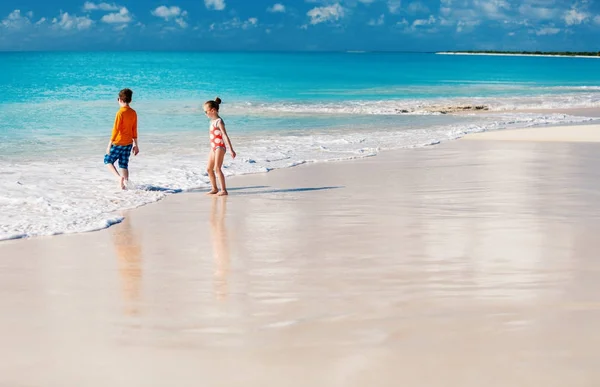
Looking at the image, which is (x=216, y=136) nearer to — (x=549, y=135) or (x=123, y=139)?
(x=123, y=139)

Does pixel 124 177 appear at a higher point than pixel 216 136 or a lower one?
lower

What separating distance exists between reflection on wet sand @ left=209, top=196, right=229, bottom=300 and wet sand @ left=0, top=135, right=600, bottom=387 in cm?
2

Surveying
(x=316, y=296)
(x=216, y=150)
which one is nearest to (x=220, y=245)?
(x=316, y=296)

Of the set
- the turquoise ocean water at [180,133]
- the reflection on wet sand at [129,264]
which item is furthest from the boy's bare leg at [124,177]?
the reflection on wet sand at [129,264]

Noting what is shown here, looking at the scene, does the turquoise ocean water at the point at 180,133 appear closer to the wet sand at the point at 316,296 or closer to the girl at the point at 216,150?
the girl at the point at 216,150

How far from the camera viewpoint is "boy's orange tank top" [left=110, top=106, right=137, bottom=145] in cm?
1044

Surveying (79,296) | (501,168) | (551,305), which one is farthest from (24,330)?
(501,168)

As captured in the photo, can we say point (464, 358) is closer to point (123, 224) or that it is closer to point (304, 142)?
point (123, 224)

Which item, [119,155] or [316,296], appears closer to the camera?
[316,296]

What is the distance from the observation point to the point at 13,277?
600 centimetres

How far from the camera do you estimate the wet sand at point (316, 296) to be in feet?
13.6

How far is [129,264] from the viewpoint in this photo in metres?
6.41

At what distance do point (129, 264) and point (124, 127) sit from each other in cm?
445

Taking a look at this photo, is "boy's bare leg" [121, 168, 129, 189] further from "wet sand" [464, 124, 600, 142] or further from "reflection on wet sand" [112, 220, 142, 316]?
"wet sand" [464, 124, 600, 142]
